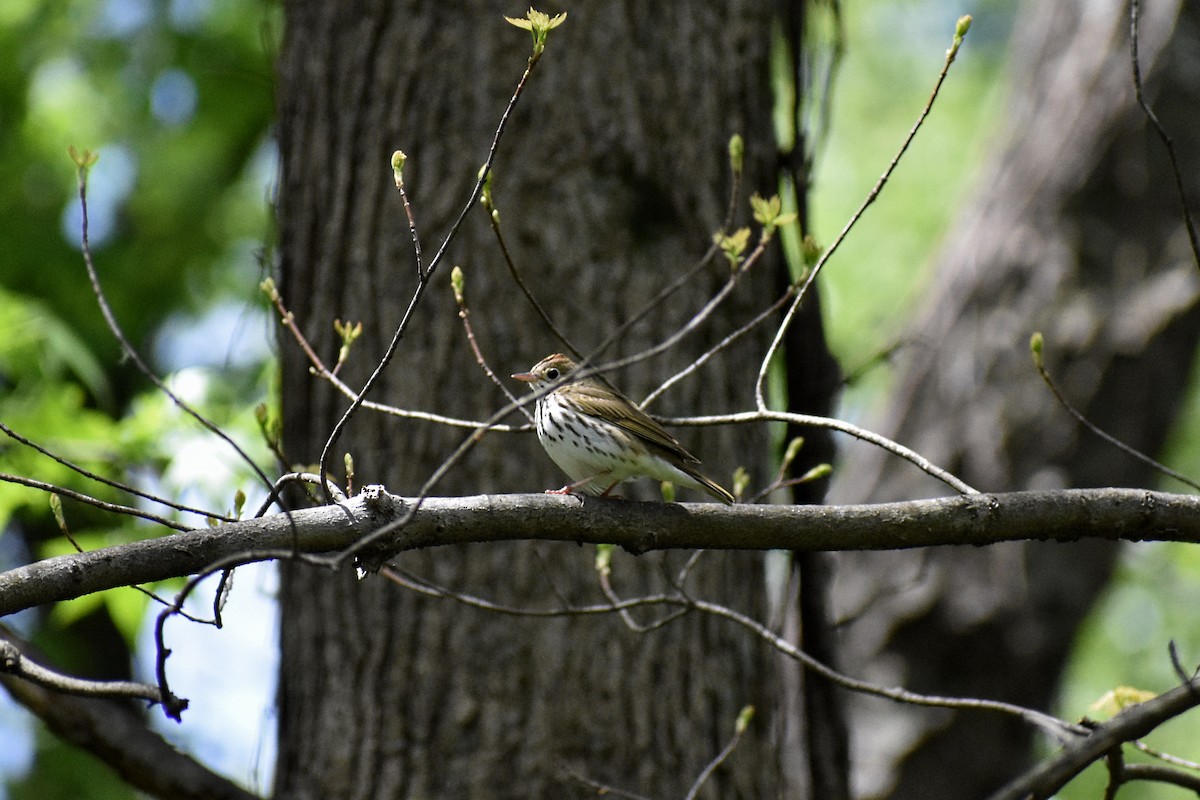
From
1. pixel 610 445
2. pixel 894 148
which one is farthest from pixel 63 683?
pixel 894 148

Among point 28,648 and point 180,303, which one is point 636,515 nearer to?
point 28,648

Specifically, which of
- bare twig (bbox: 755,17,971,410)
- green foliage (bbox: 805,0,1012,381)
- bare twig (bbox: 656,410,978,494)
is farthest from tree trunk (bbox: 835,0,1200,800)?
bare twig (bbox: 755,17,971,410)

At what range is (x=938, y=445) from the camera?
22.9 feet

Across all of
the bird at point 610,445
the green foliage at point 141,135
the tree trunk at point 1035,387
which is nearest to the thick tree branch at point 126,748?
the bird at point 610,445

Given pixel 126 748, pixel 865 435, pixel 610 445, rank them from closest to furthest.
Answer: pixel 865 435 → pixel 610 445 → pixel 126 748

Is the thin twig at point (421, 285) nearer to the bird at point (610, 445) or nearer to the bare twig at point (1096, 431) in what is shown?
the bird at point (610, 445)

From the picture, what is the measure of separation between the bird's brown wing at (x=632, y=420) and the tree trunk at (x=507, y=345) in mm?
417

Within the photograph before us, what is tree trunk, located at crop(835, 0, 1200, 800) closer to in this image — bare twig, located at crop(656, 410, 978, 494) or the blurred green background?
the blurred green background

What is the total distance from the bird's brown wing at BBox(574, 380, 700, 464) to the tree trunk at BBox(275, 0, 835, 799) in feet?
A: 1.37

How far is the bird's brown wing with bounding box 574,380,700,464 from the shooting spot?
3719 mm

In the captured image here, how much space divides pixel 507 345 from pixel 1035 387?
Result: 3746mm

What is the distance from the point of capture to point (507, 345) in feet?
14.0

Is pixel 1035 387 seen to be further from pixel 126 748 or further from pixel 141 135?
pixel 141 135

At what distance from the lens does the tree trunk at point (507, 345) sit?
4.03 m
